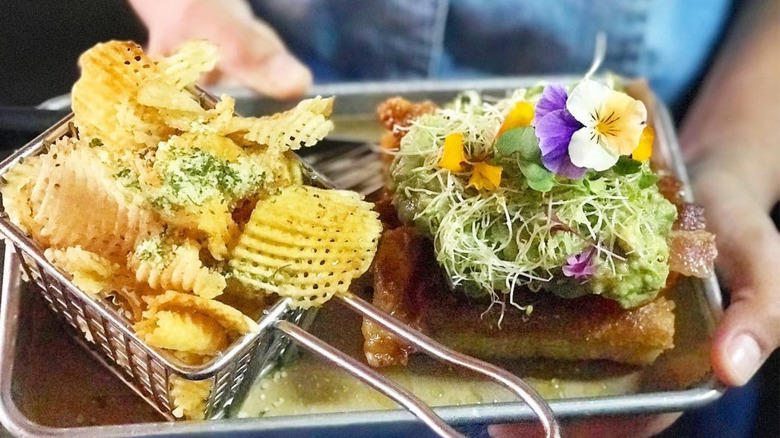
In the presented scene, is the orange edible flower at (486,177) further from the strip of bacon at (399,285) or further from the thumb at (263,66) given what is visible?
the thumb at (263,66)

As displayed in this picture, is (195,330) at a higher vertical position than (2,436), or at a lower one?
higher

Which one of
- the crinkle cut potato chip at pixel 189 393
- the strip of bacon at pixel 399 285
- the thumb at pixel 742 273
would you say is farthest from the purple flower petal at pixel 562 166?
the crinkle cut potato chip at pixel 189 393

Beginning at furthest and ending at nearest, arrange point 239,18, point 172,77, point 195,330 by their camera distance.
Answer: point 239,18
point 172,77
point 195,330

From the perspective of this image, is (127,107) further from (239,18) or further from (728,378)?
(728,378)

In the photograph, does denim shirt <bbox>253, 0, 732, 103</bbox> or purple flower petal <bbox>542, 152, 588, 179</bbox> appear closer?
purple flower petal <bbox>542, 152, 588, 179</bbox>

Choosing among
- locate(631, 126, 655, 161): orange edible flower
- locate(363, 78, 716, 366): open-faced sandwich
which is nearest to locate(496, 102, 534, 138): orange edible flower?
locate(363, 78, 716, 366): open-faced sandwich

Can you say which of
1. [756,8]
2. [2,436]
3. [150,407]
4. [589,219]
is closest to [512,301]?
[589,219]

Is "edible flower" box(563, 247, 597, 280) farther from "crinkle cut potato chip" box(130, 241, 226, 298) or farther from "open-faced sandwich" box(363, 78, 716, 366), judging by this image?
"crinkle cut potato chip" box(130, 241, 226, 298)
